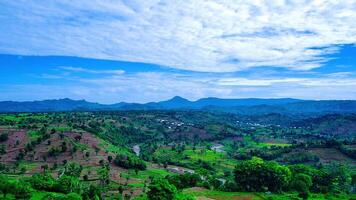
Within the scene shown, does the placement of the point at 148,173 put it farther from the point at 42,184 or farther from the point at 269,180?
the point at 42,184

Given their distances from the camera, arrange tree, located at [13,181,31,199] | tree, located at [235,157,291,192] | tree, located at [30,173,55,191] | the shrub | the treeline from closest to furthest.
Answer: tree, located at [13,181,31,199]
tree, located at [30,173,55,191]
the treeline
tree, located at [235,157,291,192]
the shrub

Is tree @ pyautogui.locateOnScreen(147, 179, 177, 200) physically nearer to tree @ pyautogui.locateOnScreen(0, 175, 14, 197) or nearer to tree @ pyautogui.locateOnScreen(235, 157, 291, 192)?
tree @ pyautogui.locateOnScreen(0, 175, 14, 197)

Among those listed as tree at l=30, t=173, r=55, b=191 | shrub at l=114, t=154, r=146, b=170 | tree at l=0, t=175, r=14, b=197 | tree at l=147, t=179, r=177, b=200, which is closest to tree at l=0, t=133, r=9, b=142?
shrub at l=114, t=154, r=146, b=170

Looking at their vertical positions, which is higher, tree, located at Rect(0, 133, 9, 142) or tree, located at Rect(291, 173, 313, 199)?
tree, located at Rect(0, 133, 9, 142)

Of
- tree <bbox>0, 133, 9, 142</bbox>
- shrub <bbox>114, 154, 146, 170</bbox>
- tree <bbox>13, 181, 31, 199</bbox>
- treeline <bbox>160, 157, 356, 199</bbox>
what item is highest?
tree <bbox>0, 133, 9, 142</bbox>

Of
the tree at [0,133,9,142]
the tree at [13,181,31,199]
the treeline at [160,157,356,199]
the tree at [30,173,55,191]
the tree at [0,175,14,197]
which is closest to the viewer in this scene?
the tree at [0,175,14,197]

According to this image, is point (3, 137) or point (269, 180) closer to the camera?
point (269, 180)

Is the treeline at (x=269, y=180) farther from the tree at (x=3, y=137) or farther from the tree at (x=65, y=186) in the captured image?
the tree at (x=3, y=137)

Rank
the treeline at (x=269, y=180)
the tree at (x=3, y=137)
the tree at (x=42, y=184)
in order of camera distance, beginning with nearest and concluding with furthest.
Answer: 1. the tree at (x=42, y=184)
2. the treeline at (x=269, y=180)
3. the tree at (x=3, y=137)

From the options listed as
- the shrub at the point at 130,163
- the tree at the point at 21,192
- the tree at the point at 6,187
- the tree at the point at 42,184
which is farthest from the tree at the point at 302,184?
the shrub at the point at 130,163

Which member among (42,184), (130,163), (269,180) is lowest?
(130,163)

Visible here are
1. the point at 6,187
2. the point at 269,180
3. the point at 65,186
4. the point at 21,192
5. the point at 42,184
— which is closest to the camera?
the point at 6,187

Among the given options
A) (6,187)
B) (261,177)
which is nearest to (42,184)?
(6,187)
